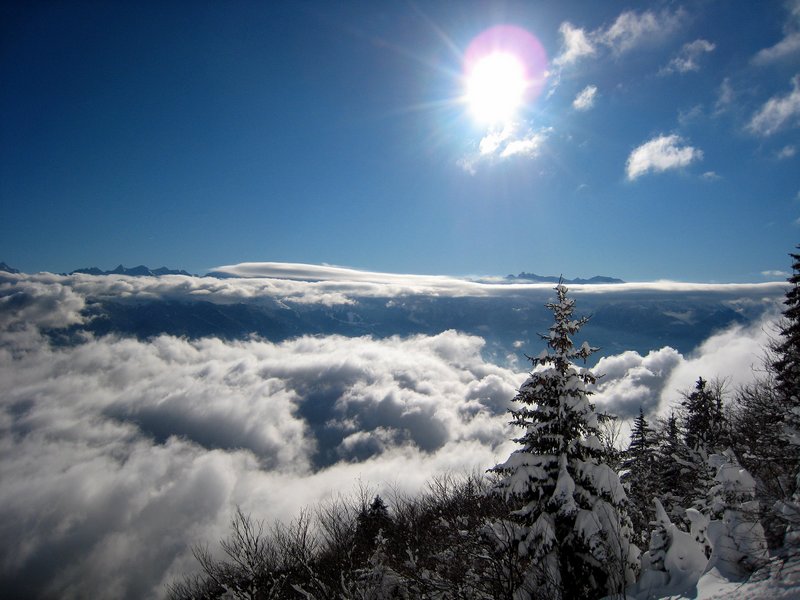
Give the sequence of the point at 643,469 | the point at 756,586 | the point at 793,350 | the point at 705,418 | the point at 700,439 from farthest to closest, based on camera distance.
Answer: the point at 643,469 < the point at 705,418 < the point at 700,439 < the point at 793,350 < the point at 756,586

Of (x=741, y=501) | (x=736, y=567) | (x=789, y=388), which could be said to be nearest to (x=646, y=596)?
(x=736, y=567)

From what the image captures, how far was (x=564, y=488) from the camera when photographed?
11.9 m

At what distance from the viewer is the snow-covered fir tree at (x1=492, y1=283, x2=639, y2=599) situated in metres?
11.4

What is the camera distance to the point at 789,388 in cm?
1983

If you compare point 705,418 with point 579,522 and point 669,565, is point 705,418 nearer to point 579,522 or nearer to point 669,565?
point 669,565

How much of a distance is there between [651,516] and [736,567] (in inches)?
906

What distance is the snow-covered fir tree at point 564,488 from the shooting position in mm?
11445

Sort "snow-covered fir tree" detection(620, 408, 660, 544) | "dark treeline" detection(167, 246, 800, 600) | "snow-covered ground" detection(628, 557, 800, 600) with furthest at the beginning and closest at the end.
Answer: "snow-covered fir tree" detection(620, 408, 660, 544) → "dark treeline" detection(167, 246, 800, 600) → "snow-covered ground" detection(628, 557, 800, 600)

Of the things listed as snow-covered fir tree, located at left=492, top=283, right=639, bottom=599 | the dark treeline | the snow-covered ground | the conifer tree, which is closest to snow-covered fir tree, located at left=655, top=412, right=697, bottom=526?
the conifer tree

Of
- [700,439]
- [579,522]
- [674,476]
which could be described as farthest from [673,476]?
[579,522]

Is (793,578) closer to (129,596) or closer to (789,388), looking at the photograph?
(789,388)

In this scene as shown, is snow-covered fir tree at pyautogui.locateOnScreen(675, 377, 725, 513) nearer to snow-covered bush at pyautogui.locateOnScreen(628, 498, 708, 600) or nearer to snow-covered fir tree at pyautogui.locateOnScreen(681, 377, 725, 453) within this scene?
snow-covered fir tree at pyautogui.locateOnScreen(681, 377, 725, 453)

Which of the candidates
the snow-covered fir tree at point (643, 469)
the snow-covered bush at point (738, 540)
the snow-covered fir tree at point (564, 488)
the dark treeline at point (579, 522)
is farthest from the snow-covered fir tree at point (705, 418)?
the snow-covered bush at point (738, 540)

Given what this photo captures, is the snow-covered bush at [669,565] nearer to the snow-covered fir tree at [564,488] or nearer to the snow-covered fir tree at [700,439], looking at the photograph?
the snow-covered fir tree at [564,488]
